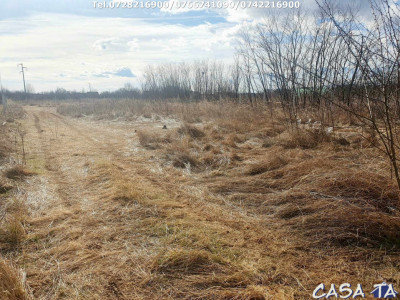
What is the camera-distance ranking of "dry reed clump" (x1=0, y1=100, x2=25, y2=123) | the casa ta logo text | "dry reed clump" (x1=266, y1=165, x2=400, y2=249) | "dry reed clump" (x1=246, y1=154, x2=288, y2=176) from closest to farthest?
the casa ta logo text
"dry reed clump" (x1=266, y1=165, x2=400, y2=249)
"dry reed clump" (x1=246, y1=154, x2=288, y2=176)
"dry reed clump" (x1=0, y1=100, x2=25, y2=123)

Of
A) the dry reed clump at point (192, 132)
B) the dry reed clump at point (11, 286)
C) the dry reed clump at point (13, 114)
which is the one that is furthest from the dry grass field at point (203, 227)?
the dry reed clump at point (13, 114)

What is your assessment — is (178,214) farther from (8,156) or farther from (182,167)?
(8,156)

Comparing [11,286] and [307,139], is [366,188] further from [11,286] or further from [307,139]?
[11,286]

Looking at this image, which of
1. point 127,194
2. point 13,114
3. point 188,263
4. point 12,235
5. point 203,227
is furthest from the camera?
point 13,114

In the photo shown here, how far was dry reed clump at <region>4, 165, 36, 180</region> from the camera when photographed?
198 inches

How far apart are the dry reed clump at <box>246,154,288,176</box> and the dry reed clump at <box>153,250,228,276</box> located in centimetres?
261

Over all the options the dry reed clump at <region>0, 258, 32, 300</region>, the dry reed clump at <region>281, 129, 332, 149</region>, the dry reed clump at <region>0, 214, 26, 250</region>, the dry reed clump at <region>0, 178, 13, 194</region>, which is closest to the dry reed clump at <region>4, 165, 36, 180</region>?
the dry reed clump at <region>0, 178, 13, 194</region>

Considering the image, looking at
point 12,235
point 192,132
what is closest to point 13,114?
point 192,132

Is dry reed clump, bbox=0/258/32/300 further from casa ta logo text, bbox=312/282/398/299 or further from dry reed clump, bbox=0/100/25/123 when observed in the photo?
Answer: dry reed clump, bbox=0/100/25/123

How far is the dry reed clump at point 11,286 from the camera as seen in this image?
2.00 metres

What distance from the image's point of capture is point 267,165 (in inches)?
194

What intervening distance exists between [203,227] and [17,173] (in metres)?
3.92

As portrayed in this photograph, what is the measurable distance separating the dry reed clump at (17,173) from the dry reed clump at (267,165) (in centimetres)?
400

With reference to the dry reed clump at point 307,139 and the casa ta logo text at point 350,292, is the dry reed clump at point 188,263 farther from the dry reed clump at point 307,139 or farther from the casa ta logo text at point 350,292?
the dry reed clump at point 307,139
